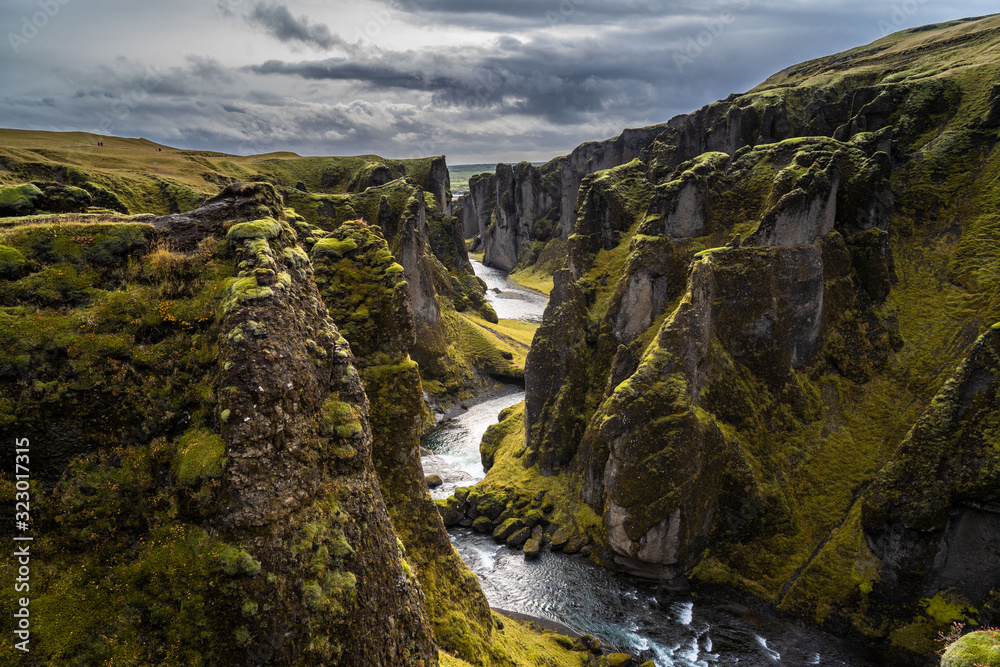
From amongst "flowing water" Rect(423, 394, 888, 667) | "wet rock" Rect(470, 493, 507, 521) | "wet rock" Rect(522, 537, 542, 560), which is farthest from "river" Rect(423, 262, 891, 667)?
"wet rock" Rect(470, 493, 507, 521)

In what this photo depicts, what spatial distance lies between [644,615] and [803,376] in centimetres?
2400

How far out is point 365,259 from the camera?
27.2m

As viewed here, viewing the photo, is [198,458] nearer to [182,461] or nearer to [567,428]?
[182,461]

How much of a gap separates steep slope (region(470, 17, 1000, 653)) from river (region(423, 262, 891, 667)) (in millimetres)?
1677

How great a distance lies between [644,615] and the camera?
39125 millimetres

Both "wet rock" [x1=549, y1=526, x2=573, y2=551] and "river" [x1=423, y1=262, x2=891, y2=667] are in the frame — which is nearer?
"river" [x1=423, y1=262, x2=891, y2=667]

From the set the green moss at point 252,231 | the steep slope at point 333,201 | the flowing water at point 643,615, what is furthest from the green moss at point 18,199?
the steep slope at point 333,201

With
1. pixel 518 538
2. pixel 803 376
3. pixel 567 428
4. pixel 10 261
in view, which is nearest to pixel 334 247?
pixel 10 261

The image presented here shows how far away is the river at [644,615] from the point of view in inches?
1372

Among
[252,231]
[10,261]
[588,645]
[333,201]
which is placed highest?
[333,201]

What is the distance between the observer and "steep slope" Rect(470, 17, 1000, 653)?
3456cm

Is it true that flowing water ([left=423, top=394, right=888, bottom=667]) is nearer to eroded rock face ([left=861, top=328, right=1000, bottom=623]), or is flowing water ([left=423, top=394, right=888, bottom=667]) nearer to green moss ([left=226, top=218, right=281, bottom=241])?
eroded rock face ([left=861, top=328, right=1000, bottom=623])

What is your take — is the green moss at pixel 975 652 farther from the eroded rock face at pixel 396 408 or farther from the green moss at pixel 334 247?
the green moss at pixel 334 247


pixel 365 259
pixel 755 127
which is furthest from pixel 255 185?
pixel 755 127
